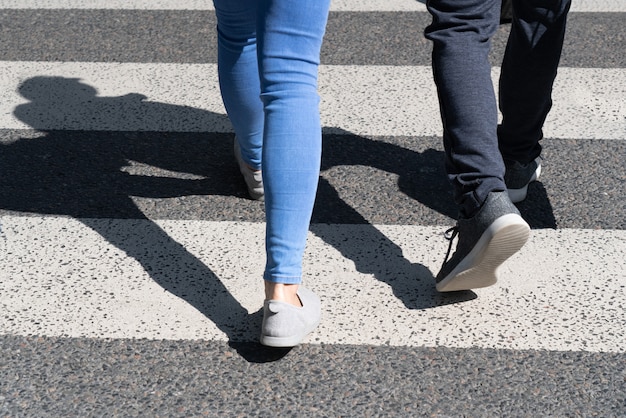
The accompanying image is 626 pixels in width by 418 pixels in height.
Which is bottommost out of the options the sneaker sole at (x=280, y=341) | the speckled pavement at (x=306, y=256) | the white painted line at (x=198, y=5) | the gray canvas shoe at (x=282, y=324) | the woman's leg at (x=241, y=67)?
the white painted line at (x=198, y=5)

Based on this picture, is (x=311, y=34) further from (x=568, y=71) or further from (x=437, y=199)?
(x=568, y=71)

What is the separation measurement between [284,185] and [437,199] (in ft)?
3.57

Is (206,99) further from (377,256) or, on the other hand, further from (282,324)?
(282,324)

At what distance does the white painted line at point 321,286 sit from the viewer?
2.46 metres

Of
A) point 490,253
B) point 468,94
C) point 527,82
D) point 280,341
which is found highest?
point 468,94

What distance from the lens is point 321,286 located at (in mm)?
2656

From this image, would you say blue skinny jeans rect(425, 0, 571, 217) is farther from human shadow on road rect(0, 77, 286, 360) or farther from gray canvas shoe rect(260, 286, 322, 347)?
human shadow on road rect(0, 77, 286, 360)

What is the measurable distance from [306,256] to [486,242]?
2.09 feet

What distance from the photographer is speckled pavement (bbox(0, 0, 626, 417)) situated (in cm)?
224

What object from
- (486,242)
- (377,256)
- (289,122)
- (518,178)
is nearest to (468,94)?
(486,242)

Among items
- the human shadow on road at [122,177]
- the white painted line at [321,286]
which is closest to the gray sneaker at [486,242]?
the white painted line at [321,286]

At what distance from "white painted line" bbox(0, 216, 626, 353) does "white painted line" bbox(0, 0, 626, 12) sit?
2355mm

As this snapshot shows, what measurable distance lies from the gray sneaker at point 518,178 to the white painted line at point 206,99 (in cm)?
58

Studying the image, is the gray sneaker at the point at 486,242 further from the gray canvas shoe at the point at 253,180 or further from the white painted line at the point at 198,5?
the white painted line at the point at 198,5
